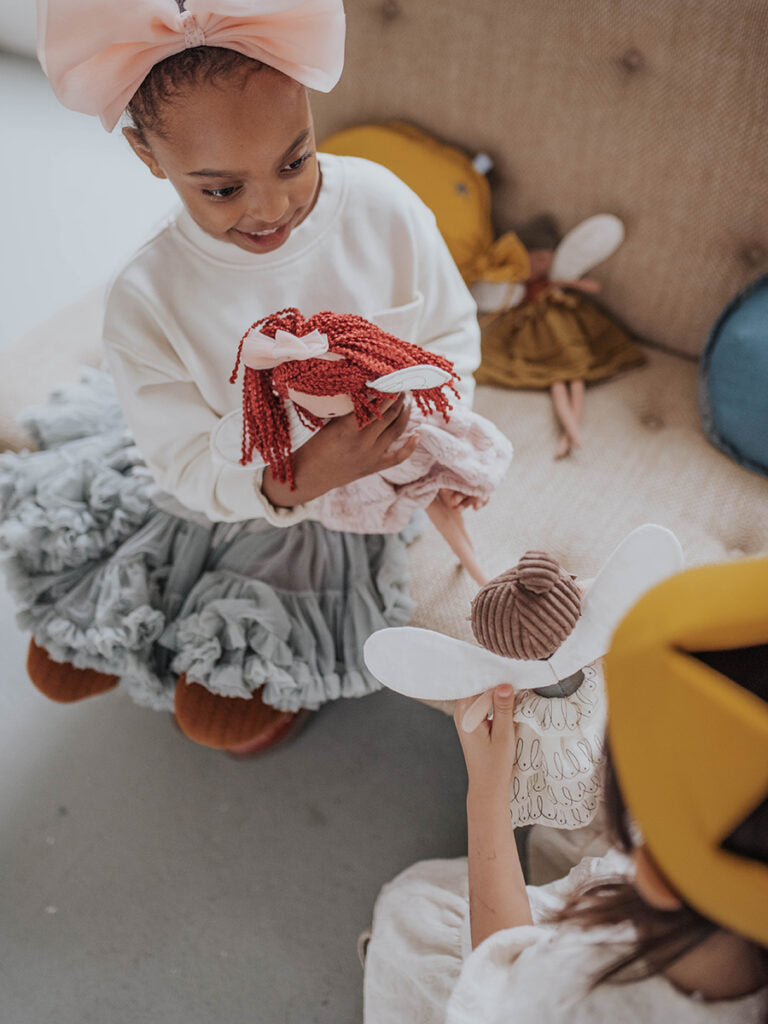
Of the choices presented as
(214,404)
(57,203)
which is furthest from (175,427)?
(57,203)

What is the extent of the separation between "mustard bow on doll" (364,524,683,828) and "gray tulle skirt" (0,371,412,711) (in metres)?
0.26

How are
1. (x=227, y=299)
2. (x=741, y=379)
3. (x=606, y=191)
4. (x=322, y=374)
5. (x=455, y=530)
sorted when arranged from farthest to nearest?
(x=606, y=191) → (x=741, y=379) → (x=455, y=530) → (x=227, y=299) → (x=322, y=374)

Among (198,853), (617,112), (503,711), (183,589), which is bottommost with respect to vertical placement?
(198,853)

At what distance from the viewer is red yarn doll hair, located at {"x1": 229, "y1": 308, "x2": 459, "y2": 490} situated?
1.94 feet

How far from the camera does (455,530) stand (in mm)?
866

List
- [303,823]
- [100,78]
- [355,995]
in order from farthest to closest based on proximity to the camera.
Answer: [303,823] → [355,995] → [100,78]

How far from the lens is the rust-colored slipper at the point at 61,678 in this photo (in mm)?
980

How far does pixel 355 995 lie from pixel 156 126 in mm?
1061

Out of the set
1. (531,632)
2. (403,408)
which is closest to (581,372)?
(403,408)

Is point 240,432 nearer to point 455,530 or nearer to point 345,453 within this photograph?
point 345,453

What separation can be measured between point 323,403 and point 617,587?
0.28 m

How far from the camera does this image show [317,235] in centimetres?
77

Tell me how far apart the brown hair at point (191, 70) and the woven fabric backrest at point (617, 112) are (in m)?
0.63

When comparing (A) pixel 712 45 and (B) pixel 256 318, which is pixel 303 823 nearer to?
(B) pixel 256 318
